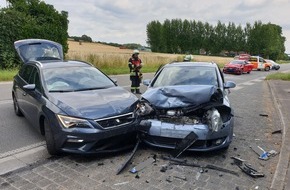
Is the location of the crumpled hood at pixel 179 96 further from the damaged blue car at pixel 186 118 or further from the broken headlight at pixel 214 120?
the broken headlight at pixel 214 120

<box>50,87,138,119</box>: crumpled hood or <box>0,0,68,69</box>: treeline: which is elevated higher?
A: <box>0,0,68,69</box>: treeline

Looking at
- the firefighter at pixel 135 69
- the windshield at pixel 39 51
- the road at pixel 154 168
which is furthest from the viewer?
the firefighter at pixel 135 69

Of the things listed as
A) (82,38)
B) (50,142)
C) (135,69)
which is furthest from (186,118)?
(82,38)

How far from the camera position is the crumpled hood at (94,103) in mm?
4250

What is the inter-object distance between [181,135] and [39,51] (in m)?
7.79

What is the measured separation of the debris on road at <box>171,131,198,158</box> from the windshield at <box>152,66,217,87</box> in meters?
1.85

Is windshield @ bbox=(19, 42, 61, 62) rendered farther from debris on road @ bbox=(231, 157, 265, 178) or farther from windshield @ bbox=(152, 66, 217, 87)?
debris on road @ bbox=(231, 157, 265, 178)

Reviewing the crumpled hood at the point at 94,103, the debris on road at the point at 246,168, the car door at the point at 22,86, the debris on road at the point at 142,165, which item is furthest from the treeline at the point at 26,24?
the debris on road at the point at 246,168

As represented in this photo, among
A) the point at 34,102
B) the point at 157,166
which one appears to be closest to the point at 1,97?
the point at 34,102

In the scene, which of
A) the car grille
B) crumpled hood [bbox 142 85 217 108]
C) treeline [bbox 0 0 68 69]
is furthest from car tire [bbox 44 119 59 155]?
treeline [bbox 0 0 68 69]

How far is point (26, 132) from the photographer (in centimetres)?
577

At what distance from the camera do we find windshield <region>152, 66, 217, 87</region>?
6000 mm

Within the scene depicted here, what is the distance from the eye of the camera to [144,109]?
4.76m

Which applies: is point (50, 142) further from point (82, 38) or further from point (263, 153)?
point (82, 38)
